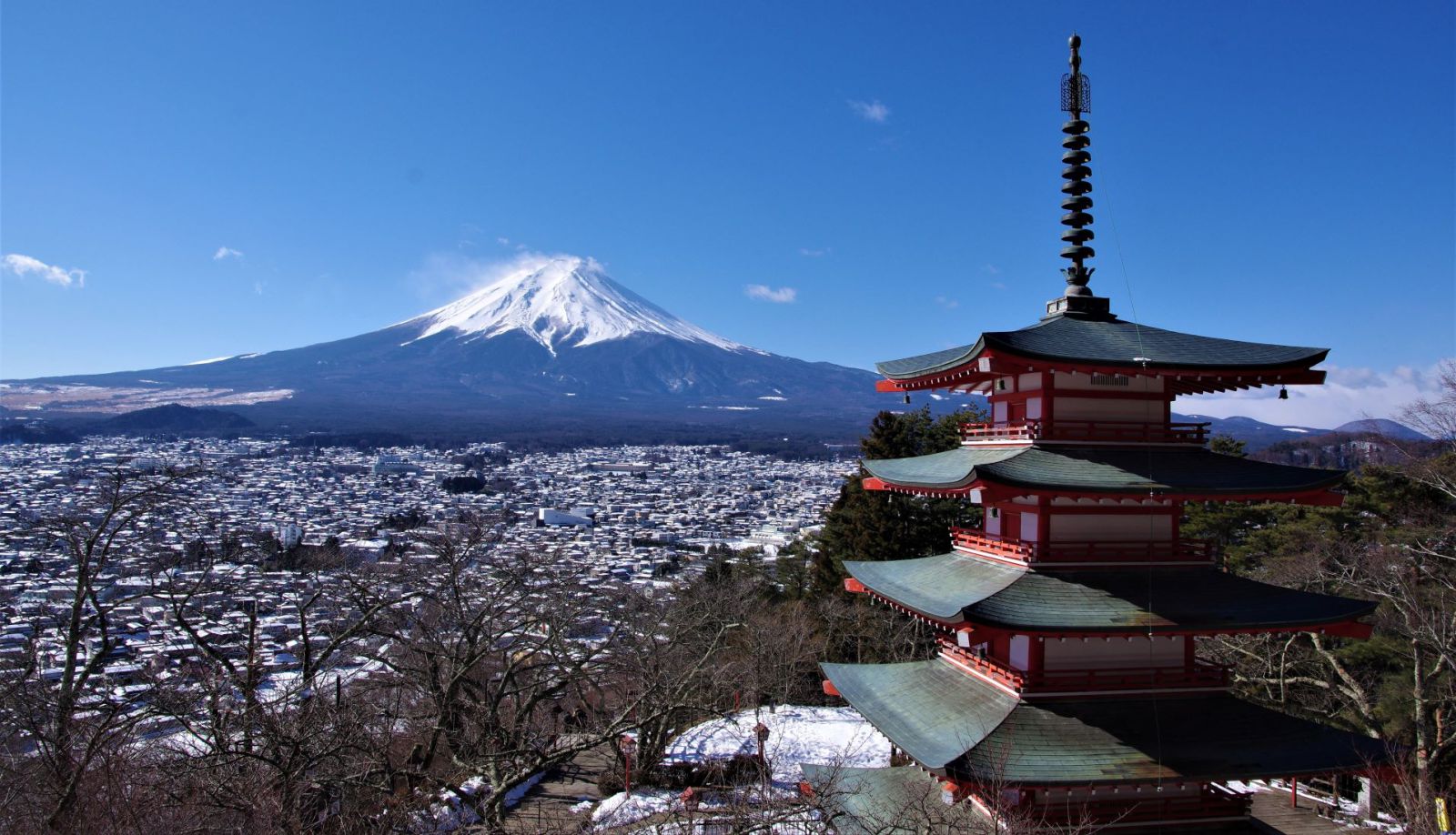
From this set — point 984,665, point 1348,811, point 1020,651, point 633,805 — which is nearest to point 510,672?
point 633,805

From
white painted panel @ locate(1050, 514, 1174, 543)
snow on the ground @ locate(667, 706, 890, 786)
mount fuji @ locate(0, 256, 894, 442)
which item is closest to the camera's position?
white painted panel @ locate(1050, 514, 1174, 543)

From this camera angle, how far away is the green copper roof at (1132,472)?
866 cm

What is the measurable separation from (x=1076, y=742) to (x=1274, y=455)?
43.3 meters

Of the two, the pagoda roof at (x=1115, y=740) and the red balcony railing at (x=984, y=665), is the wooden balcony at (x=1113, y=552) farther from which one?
the pagoda roof at (x=1115, y=740)

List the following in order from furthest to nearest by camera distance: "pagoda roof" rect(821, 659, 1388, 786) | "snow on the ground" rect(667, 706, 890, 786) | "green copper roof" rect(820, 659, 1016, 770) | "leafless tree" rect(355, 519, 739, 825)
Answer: "snow on the ground" rect(667, 706, 890, 786)
"leafless tree" rect(355, 519, 739, 825)
"green copper roof" rect(820, 659, 1016, 770)
"pagoda roof" rect(821, 659, 1388, 786)

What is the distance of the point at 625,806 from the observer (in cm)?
1500

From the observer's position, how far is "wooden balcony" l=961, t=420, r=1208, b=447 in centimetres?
955

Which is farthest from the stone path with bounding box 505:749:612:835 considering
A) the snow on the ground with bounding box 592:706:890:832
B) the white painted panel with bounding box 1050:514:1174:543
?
the white painted panel with bounding box 1050:514:1174:543

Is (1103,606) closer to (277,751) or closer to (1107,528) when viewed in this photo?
(1107,528)

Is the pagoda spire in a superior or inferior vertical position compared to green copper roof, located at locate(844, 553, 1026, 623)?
superior

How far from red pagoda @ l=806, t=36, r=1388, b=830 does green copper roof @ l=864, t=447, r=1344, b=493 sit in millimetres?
28

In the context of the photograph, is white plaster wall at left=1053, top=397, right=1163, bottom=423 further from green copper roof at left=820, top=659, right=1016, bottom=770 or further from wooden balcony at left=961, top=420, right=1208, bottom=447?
green copper roof at left=820, top=659, right=1016, bottom=770

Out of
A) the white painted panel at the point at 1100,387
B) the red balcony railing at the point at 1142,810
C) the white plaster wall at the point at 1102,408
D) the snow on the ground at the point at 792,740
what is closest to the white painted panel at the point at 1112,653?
the red balcony railing at the point at 1142,810

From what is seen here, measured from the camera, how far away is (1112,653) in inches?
362
